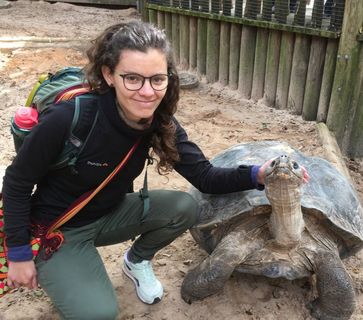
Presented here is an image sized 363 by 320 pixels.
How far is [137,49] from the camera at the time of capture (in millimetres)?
1835

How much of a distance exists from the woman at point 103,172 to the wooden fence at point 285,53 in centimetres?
232

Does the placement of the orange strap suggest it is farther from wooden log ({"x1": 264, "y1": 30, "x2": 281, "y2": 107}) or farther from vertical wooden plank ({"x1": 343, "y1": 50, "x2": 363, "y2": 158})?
wooden log ({"x1": 264, "y1": 30, "x2": 281, "y2": 107})

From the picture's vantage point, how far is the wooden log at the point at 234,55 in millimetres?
5309

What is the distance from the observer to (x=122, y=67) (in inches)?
73.0

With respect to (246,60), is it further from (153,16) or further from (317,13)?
(153,16)

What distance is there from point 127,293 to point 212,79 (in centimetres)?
386

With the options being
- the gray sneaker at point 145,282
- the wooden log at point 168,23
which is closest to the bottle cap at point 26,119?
the gray sneaker at point 145,282

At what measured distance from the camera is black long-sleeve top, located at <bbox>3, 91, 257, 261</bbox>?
185cm

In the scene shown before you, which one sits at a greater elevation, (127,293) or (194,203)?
(194,203)

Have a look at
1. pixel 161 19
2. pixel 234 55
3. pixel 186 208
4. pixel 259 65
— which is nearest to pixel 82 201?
pixel 186 208

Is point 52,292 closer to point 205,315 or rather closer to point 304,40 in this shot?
point 205,315

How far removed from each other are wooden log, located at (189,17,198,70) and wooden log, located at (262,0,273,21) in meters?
1.25

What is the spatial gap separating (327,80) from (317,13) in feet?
2.08

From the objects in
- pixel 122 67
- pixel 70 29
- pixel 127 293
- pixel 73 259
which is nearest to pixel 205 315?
pixel 127 293
